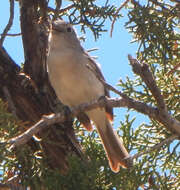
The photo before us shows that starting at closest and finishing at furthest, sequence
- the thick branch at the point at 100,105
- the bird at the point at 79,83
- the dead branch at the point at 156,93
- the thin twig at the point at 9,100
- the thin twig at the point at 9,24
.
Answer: the dead branch at the point at 156,93, the thick branch at the point at 100,105, the thin twig at the point at 9,100, the thin twig at the point at 9,24, the bird at the point at 79,83

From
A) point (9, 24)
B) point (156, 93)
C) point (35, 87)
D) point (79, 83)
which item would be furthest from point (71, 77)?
point (156, 93)

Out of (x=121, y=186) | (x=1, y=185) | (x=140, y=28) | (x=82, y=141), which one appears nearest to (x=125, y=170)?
(x=121, y=186)

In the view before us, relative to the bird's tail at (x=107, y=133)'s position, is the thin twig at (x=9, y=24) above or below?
above

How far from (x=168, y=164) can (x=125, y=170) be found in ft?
1.35

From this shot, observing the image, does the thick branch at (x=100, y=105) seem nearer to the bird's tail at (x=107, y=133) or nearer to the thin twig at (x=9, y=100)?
the thin twig at (x=9, y=100)

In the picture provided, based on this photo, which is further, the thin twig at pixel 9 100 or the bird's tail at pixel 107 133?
the bird's tail at pixel 107 133

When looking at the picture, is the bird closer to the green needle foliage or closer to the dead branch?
the green needle foliage

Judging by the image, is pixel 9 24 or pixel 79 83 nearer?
pixel 9 24

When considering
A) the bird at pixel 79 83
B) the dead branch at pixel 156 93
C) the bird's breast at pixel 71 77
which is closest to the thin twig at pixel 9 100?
the bird at pixel 79 83

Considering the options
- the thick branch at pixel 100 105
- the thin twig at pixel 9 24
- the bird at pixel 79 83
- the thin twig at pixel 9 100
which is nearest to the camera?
the thick branch at pixel 100 105

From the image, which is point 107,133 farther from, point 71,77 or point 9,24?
point 9,24

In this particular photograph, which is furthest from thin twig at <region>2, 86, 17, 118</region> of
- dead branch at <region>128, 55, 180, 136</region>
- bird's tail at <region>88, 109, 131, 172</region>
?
dead branch at <region>128, 55, 180, 136</region>

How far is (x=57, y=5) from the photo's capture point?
369cm

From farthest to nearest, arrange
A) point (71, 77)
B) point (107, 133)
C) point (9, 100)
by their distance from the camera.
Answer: point (107, 133) < point (71, 77) < point (9, 100)
